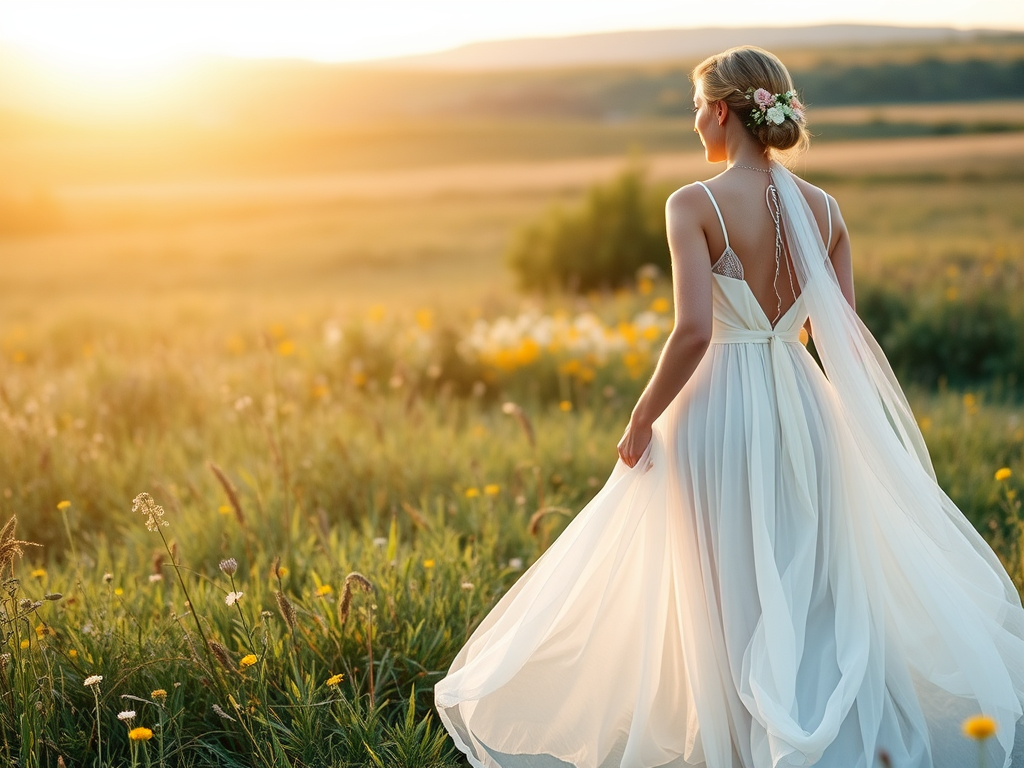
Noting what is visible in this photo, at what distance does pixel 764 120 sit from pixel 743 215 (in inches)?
12.3

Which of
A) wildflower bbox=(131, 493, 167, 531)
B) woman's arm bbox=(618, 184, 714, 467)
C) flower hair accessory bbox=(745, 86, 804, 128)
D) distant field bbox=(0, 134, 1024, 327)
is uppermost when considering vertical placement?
flower hair accessory bbox=(745, 86, 804, 128)

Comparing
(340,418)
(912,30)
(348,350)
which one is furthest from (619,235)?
(912,30)

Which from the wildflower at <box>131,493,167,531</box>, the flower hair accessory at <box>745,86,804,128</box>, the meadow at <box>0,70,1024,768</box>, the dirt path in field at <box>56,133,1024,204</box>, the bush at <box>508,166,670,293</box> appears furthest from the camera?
the dirt path in field at <box>56,133,1024,204</box>

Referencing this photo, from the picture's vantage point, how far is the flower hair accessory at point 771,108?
2.95 metres

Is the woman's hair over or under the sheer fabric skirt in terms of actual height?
over

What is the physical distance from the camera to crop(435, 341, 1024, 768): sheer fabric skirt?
2.85 meters

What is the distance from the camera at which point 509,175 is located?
4556 centimetres

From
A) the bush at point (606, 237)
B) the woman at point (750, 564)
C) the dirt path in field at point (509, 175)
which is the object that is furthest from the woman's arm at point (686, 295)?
the dirt path in field at point (509, 175)

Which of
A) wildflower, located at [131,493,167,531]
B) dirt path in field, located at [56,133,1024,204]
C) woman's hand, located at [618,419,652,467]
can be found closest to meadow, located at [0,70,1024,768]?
wildflower, located at [131,493,167,531]

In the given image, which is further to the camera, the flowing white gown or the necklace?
the necklace

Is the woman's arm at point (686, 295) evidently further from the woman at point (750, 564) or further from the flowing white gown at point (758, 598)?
the flowing white gown at point (758, 598)

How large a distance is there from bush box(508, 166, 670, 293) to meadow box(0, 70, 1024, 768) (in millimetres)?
817

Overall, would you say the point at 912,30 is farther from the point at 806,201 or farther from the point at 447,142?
the point at 806,201

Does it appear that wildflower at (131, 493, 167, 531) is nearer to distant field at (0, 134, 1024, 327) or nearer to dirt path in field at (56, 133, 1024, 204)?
distant field at (0, 134, 1024, 327)
